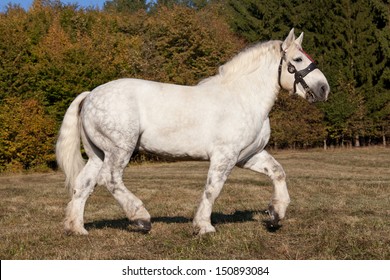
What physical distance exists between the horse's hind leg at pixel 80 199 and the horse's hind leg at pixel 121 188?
32 centimetres

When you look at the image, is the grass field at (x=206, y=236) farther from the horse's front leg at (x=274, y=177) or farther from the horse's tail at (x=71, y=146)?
the horse's tail at (x=71, y=146)

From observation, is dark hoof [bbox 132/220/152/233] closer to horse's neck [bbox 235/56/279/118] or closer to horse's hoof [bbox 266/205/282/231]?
horse's hoof [bbox 266/205/282/231]

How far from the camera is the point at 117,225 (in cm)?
971

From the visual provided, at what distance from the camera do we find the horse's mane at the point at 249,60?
28.7 feet

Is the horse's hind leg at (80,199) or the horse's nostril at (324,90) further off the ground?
the horse's nostril at (324,90)

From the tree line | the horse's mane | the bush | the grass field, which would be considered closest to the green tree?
the tree line

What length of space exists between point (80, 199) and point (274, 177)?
9.75 ft

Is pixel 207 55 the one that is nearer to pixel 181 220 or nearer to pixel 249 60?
pixel 181 220

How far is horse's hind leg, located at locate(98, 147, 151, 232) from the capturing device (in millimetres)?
7941

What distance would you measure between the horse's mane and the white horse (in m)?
0.02

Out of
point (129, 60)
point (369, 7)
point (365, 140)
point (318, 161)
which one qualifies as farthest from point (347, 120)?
point (129, 60)

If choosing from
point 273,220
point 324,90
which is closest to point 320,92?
point 324,90

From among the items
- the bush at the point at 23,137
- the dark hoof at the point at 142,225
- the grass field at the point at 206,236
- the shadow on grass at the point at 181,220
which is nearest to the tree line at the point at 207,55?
the bush at the point at 23,137

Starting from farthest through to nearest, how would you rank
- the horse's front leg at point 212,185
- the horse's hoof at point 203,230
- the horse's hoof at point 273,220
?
the horse's hoof at point 273,220 → the horse's front leg at point 212,185 → the horse's hoof at point 203,230
